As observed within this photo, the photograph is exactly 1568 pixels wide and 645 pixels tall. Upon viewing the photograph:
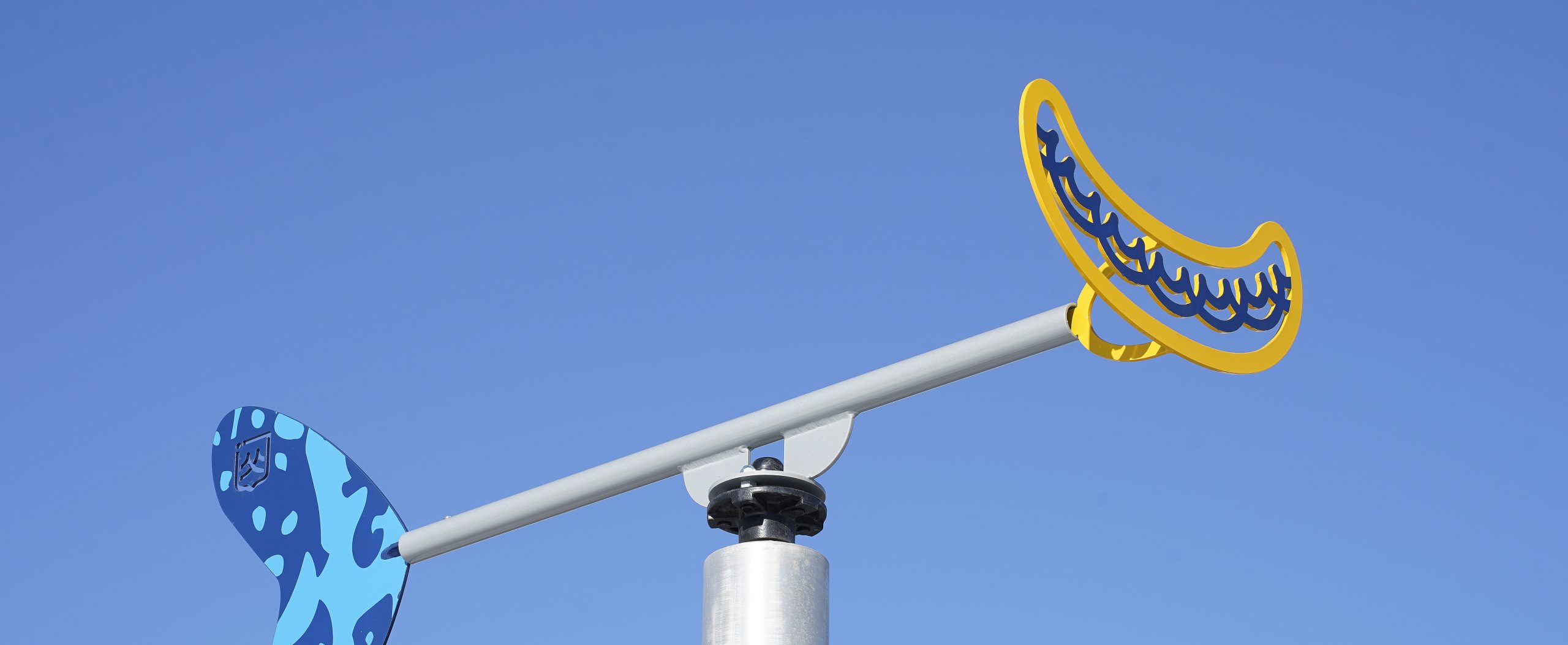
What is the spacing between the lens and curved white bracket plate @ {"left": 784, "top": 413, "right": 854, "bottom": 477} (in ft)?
9.47

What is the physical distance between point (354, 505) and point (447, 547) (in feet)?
1.76

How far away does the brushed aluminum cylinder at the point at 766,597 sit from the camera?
8.95ft

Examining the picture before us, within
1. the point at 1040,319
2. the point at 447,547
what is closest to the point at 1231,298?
the point at 1040,319

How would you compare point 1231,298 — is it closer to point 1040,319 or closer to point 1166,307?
point 1166,307

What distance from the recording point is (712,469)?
3023mm

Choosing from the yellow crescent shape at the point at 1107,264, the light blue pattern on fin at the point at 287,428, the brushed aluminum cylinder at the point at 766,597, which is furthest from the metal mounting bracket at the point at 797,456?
the light blue pattern on fin at the point at 287,428

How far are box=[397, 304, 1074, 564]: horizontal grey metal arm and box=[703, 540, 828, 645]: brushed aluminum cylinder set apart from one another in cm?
26

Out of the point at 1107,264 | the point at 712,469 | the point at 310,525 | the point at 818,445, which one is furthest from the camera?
the point at 310,525

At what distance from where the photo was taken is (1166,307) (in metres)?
2.71

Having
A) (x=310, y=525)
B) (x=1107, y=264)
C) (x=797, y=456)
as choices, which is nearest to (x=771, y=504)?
(x=797, y=456)

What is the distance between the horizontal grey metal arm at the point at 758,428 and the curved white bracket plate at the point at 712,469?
10mm

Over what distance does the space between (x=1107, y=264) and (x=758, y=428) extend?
2.46ft

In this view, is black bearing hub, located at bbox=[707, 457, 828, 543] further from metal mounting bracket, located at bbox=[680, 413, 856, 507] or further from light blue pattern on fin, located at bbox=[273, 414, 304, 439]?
light blue pattern on fin, located at bbox=[273, 414, 304, 439]

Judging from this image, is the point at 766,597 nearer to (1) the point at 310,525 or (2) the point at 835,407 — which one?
(2) the point at 835,407
